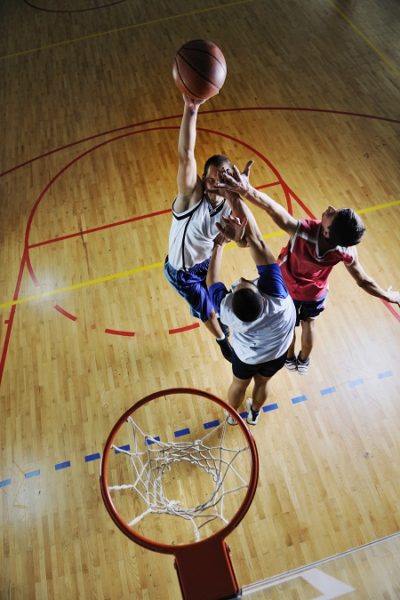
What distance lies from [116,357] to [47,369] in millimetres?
604

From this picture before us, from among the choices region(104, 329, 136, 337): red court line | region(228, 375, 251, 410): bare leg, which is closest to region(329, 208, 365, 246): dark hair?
region(228, 375, 251, 410): bare leg

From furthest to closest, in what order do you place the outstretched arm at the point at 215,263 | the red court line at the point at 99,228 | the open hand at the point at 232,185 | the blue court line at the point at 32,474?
the red court line at the point at 99,228, the blue court line at the point at 32,474, the outstretched arm at the point at 215,263, the open hand at the point at 232,185

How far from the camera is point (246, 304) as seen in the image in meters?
2.60

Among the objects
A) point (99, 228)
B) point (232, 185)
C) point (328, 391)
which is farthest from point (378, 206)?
point (99, 228)

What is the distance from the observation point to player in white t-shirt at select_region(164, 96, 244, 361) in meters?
3.09

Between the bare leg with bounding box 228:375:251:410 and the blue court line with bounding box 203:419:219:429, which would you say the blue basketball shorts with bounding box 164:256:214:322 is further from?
the blue court line with bounding box 203:419:219:429

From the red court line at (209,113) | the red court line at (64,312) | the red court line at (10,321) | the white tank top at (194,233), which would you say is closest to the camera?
the white tank top at (194,233)

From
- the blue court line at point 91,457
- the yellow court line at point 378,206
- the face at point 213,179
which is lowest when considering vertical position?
the blue court line at point 91,457

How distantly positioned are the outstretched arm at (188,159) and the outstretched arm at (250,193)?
0.24 m

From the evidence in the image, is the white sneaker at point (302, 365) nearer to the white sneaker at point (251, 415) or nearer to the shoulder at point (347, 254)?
the white sneaker at point (251, 415)

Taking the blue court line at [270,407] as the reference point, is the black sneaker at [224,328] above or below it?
above

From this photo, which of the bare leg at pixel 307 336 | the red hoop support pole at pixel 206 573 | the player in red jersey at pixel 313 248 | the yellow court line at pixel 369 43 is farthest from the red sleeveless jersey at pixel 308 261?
the yellow court line at pixel 369 43

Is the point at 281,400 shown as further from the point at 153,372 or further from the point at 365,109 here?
the point at 365,109

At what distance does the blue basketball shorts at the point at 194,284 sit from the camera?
12.1 feet
